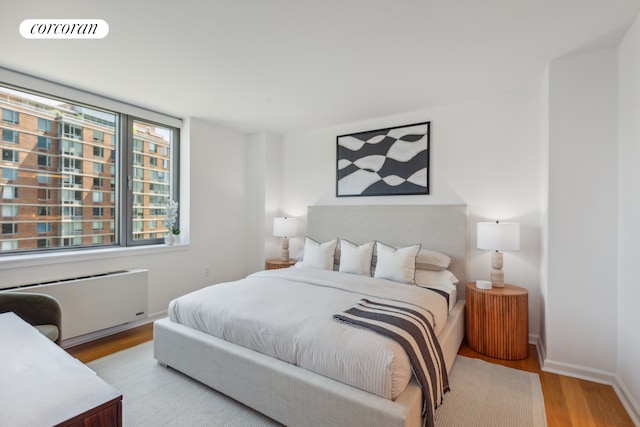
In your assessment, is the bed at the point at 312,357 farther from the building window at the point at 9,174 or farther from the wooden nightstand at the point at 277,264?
the building window at the point at 9,174

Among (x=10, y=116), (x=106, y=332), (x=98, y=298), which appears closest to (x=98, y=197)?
(x=10, y=116)

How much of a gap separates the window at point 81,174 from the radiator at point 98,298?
532 mm

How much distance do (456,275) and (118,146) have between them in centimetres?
403

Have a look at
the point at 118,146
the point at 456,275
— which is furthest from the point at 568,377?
the point at 118,146

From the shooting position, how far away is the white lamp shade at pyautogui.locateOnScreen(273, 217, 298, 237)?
4.22 metres

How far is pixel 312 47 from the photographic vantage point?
2.24m

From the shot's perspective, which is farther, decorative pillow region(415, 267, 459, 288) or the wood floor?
decorative pillow region(415, 267, 459, 288)

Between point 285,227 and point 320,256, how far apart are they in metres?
0.89

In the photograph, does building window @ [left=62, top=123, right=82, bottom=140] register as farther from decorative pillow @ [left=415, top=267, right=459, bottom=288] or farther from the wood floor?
decorative pillow @ [left=415, top=267, right=459, bottom=288]

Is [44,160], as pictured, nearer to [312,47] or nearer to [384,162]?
[312,47]

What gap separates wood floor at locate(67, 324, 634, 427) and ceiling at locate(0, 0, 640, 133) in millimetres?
2485

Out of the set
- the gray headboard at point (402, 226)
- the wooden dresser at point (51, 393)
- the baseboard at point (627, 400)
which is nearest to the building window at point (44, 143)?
the wooden dresser at point (51, 393)

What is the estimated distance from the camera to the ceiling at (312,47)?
182 centimetres

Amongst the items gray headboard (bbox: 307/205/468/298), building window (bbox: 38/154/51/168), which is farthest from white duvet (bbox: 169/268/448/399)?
building window (bbox: 38/154/51/168)
